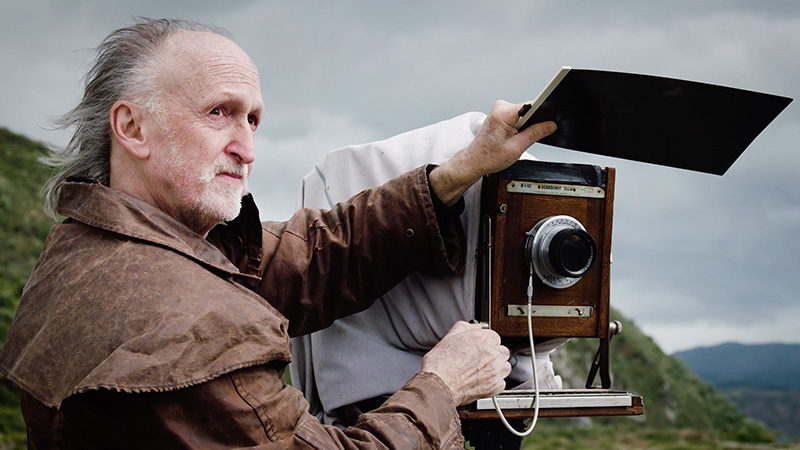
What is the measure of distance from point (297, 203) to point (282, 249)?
64cm

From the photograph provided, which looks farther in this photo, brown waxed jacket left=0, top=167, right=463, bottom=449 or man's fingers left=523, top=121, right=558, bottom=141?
man's fingers left=523, top=121, right=558, bottom=141

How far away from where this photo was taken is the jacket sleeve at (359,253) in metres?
2.95

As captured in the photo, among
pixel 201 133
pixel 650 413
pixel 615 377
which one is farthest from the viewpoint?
pixel 650 413

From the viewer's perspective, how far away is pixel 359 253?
118 inches

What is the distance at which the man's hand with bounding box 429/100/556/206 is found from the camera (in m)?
2.74

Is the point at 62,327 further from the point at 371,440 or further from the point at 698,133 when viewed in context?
the point at 698,133

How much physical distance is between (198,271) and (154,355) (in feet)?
1.05

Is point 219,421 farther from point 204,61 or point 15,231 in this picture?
point 15,231

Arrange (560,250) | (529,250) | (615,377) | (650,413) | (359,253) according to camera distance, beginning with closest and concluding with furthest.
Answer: (560,250), (529,250), (359,253), (615,377), (650,413)

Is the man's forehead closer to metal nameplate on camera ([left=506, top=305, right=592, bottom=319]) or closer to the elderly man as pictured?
the elderly man

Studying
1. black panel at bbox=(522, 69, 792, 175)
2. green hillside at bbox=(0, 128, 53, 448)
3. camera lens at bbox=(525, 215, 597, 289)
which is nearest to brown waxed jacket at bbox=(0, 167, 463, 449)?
camera lens at bbox=(525, 215, 597, 289)

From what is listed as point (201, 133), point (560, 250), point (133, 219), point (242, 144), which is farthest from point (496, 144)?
point (133, 219)

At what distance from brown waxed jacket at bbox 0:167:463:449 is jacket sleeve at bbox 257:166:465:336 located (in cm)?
38

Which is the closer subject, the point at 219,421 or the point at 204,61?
the point at 219,421
